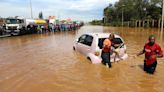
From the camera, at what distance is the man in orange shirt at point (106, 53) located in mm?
8891

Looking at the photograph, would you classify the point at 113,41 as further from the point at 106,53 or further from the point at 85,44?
the point at 85,44

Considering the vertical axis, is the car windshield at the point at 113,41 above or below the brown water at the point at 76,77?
above

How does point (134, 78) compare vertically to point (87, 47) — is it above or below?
below

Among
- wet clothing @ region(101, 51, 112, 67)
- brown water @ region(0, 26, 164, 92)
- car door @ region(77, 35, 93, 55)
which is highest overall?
car door @ region(77, 35, 93, 55)

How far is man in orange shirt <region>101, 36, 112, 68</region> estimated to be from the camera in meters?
8.89

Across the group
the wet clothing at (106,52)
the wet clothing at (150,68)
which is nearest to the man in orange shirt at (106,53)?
the wet clothing at (106,52)

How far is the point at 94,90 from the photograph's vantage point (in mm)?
6828

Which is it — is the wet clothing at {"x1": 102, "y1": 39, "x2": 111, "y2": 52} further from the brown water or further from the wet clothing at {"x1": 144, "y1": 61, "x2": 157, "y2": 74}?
the wet clothing at {"x1": 144, "y1": 61, "x2": 157, "y2": 74}

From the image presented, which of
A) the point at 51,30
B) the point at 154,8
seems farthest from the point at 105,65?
the point at 154,8

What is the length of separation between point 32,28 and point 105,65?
31.7 metres

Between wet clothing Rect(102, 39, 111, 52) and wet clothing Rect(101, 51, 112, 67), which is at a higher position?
wet clothing Rect(102, 39, 111, 52)

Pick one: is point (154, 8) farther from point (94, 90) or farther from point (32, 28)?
point (94, 90)

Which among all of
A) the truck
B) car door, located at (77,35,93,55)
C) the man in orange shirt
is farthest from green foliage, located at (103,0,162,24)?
the man in orange shirt

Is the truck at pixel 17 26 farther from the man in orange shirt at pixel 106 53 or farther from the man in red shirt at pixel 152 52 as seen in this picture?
the man in red shirt at pixel 152 52
